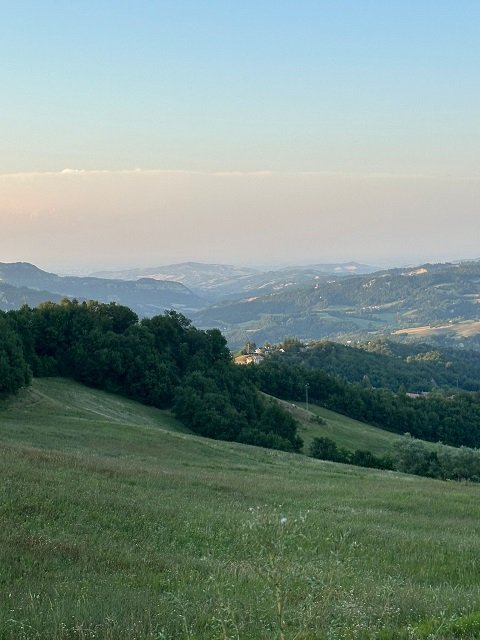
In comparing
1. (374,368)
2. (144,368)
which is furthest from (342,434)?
(374,368)

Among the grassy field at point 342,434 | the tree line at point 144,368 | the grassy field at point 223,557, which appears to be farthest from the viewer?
the grassy field at point 342,434

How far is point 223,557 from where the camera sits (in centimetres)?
1077

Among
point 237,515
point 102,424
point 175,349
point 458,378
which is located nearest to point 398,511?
point 237,515

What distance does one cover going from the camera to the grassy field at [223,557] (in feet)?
21.8

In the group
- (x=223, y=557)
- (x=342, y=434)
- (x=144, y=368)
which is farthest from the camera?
(x=342, y=434)

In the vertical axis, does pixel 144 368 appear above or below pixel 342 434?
above

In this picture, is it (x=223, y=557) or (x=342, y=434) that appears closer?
(x=223, y=557)

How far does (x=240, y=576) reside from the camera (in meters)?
9.23

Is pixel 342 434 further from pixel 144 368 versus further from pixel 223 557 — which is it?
pixel 223 557

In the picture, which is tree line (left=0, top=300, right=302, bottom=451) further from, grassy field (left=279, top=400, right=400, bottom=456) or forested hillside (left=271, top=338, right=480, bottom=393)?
forested hillside (left=271, top=338, right=480, bottom=393)

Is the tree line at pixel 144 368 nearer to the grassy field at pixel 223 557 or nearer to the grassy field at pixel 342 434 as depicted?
the grassy field at pixel 342 434

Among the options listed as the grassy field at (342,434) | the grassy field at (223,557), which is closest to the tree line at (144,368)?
the grassy field at (342,434)

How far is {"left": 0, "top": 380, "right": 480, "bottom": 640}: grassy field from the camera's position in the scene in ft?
21.8

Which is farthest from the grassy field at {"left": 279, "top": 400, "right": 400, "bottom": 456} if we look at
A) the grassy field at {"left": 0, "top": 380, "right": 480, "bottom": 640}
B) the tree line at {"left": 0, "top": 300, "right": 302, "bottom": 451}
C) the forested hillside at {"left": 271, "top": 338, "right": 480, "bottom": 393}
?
the forested hillside at {"left": 271, "top": 338, "right": 480, "bottom": 393}
